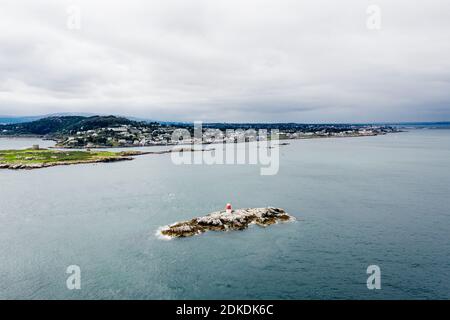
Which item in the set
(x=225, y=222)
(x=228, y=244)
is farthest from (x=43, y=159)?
(x=228, y=244)

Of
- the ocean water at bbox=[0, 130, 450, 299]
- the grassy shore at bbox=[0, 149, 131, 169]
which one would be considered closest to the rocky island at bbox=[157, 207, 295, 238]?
the ocean water at bbox=[0, 130, 450, 299]

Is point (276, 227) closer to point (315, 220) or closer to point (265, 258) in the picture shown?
point (315, 220)

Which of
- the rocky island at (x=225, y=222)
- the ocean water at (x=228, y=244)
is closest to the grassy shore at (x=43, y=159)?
the ocean water at (x=228, y=244)

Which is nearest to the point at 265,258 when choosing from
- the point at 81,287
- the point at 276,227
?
the point at 276,227

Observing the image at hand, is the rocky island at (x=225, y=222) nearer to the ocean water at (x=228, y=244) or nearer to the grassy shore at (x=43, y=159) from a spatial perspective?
the ocean water at (x=228, y=244)
